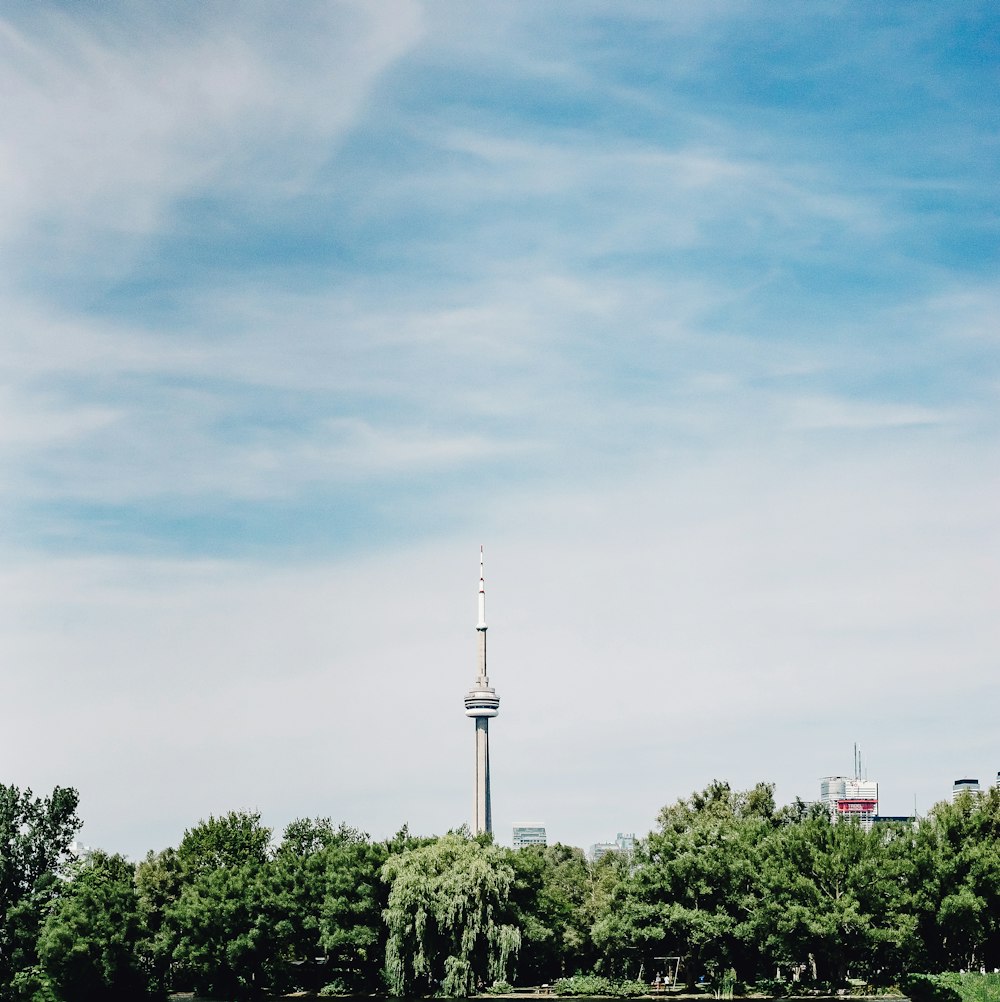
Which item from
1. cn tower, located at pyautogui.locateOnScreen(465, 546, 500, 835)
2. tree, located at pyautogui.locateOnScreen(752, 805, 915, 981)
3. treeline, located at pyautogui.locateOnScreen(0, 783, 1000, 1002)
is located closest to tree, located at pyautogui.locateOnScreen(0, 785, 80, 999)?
treeline, located at pyautogui.locateOnScreen(0, 783, 1000, 1002)

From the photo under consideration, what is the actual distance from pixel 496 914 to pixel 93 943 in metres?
21.3

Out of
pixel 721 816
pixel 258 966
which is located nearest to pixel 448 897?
pixel 258 966

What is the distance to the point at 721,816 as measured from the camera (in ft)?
289

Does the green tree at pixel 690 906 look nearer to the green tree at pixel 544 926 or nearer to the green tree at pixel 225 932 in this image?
the green tree at pixel 544 926

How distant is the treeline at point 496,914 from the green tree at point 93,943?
0.34ft

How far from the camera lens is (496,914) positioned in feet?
204

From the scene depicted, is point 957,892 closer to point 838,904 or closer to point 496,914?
point 838,904

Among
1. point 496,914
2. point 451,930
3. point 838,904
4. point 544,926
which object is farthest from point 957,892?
point 451,930

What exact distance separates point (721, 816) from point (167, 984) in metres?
38.5

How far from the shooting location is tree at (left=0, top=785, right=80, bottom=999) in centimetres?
6788

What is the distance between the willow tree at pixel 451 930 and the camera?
60906 millimetres

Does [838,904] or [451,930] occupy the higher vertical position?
[838,904]

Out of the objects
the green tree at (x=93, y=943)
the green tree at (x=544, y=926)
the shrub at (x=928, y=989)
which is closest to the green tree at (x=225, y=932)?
the green tree at (x=93, y=943)

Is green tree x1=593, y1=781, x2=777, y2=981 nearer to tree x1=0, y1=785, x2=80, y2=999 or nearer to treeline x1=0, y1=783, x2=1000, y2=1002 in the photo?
treeline x1=0, y1=783, x2=1000, y2=1002
